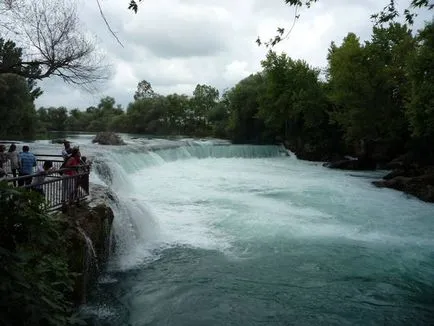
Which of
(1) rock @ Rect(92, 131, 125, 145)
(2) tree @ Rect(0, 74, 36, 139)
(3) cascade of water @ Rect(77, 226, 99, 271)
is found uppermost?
(2) tree @ Rect(0, 74, 36, 139)

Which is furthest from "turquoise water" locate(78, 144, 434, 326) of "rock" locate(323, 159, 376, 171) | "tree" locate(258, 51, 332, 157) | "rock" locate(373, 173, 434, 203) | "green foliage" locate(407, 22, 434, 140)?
"tree" locate(258, 51, 332, 157)

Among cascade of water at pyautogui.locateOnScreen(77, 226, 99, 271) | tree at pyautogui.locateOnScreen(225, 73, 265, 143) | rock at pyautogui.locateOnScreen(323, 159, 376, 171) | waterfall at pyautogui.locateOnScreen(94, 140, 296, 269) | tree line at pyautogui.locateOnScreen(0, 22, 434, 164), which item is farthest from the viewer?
tree at pyautogui.locateOnScreen(225, 73, 265, 143)

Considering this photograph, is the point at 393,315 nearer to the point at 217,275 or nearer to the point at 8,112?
the point at 217,275

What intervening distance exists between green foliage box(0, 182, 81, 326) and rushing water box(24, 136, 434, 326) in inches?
139

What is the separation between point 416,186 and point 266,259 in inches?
486

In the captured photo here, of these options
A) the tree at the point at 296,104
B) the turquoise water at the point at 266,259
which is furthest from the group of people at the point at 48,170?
the tree at the point at 296,104

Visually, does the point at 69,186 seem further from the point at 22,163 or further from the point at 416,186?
the point at 416,186

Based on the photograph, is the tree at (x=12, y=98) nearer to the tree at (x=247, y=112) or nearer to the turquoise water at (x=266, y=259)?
the tree at (x=247, y=112)

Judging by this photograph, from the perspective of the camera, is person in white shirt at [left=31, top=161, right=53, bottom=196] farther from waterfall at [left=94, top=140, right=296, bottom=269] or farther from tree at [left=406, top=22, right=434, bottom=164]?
tree at [left=406, top=22, right=434, bottom=164]

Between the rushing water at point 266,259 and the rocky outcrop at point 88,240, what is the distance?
33cm

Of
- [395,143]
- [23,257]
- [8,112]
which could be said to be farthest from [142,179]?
[8,112]

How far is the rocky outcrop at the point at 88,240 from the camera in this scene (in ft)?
23.6

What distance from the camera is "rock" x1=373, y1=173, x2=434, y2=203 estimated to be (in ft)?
58.4

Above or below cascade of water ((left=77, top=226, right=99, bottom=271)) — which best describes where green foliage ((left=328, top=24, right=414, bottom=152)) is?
above
